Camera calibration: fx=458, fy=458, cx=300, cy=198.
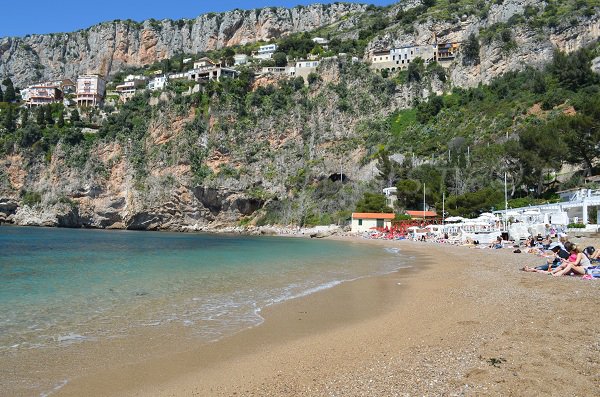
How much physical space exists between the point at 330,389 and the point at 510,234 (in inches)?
1194

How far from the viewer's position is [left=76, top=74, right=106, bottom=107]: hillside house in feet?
345

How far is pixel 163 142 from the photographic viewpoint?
81.9 metres

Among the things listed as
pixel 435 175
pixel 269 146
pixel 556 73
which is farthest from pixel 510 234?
pixel 269 146

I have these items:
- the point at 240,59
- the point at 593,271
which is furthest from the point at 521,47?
the point at 593,271

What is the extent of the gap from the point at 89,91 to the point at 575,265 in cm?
11284

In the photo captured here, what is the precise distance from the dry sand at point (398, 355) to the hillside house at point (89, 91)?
355ft

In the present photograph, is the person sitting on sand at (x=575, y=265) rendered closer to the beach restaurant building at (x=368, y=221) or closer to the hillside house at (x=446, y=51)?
the beach restaurant building at (x=368, y=221)

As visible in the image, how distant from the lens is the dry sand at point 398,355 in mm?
5230

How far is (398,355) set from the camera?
21.4ft

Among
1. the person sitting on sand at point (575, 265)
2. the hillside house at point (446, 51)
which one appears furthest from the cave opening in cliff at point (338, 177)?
the person sitting on sand at point (575, 265)

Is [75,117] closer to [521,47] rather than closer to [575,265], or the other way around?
[521,47]

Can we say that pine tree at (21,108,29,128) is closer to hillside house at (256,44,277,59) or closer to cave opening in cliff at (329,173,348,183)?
hillside house at (256,44,277,59)

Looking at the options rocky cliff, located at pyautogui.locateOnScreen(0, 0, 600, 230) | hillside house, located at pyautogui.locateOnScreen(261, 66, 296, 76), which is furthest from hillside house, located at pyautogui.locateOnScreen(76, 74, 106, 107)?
hillside house, located at pyautogui.locateOnScreen(261, 66, 296, 76)

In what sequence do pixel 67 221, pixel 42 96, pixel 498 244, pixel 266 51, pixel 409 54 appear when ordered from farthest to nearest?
pixel 266 51, pixel 42 96, pixel 409 54, pixel 67 221, pixel 498 244
